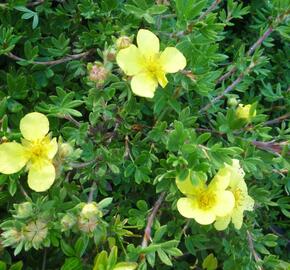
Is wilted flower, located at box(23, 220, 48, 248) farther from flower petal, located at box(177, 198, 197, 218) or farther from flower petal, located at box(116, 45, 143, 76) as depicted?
flower petal, located at box(116, 45, 143, 76)

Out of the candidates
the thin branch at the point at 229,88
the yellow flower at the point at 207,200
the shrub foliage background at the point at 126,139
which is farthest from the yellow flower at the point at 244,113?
the yellow flower at the point at 207,200

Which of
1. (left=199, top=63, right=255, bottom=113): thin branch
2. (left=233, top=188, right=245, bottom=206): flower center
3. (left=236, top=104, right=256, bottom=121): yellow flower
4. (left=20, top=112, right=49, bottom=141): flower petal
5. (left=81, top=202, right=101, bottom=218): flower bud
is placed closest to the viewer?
(left=81, top=202, right=101, bottom=218): flower bud

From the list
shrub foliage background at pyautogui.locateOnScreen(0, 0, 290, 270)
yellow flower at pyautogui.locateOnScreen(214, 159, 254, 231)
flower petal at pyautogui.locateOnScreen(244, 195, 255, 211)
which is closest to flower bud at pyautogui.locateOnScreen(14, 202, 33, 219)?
shrub foliage background at pyautogui.locateOnScreen(0, 0, 290, 270)

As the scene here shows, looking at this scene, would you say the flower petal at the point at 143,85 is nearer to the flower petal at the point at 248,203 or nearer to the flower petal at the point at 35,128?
the flower petal at the point at 35,128

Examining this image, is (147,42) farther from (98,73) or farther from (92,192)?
(92,192)

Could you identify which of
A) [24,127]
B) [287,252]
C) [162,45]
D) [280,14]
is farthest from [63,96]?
[287,252]

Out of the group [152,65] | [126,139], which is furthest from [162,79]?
[126,139]
